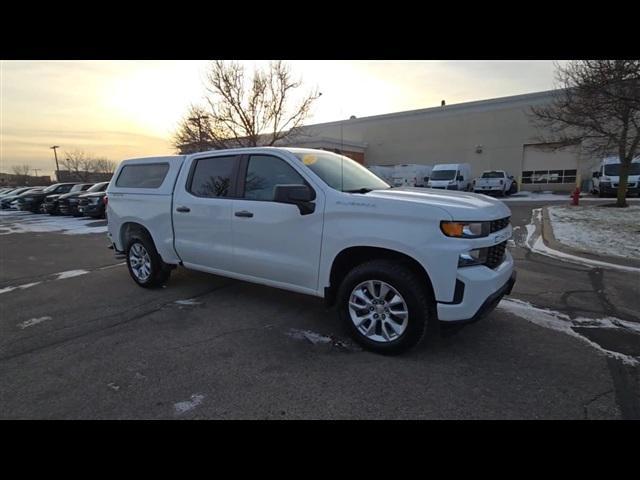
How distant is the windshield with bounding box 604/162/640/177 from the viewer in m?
20.5

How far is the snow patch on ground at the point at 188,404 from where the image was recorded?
8.80ft

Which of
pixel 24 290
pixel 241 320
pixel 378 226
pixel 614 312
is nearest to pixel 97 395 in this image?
pixel 241 320

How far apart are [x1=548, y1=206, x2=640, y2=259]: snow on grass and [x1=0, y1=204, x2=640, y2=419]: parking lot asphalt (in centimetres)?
269

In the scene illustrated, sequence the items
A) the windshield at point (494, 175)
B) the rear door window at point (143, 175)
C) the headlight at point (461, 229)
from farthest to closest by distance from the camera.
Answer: the windshield at point (494, 175)
the rear door window at point (143, 175)
the headlight at point (461, 229)

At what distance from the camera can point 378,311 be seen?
3469 millimetres

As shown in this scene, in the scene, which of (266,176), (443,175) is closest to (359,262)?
(266,176)

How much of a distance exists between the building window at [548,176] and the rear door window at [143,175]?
110 ft

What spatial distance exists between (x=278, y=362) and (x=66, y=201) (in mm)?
19438

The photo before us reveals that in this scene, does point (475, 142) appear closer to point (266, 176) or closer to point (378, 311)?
point (266, 176)

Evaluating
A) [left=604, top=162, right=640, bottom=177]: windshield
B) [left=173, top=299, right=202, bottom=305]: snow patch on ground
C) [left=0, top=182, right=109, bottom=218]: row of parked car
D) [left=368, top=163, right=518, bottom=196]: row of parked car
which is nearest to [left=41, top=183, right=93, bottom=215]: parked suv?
[left=0, top=182, right=109, bottom=218]: row of parked car

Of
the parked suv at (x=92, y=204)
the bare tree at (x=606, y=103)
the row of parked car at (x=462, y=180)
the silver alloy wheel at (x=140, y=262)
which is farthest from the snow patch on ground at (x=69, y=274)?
the row of parked car at (x=462, y=180)

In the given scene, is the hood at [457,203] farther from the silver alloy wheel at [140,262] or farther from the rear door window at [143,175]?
the silver alloy wheel at [140,262]

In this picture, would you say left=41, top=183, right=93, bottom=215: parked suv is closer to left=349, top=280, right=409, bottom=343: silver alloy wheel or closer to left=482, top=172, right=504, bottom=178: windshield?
left=349, top=280, right=409, bottom=343: silver alloy wheel
